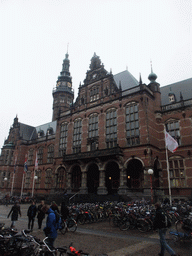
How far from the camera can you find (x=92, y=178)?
30.9m

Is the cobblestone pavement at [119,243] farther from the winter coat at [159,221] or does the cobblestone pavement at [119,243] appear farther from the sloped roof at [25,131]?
the sloped roof at [25,131]

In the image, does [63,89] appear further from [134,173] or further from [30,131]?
[134,173]

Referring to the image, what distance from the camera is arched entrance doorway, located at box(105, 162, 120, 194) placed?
92.8 feet

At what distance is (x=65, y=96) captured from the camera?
198 feet

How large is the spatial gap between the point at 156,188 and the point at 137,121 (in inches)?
349

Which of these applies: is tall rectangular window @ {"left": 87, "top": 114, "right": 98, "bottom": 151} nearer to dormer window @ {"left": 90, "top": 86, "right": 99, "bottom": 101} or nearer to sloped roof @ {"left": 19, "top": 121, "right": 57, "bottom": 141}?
dormer window @ {"left": 90, "top": 86, "right": 99, "bottom": 101}

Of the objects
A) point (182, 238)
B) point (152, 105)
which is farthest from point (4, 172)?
point (182, 238)

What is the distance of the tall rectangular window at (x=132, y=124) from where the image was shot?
2625 centimetres

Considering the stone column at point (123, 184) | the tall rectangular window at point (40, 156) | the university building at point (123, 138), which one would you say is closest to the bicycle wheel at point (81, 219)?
the university building at point (123, 138)

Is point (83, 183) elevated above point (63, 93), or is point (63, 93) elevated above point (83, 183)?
point (63, 93)

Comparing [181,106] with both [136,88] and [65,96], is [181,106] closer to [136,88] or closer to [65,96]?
[136,88]

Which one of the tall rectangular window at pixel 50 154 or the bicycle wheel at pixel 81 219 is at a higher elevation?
the tall rectangular window at pixel 50 154

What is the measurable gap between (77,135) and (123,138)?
920 centimetres

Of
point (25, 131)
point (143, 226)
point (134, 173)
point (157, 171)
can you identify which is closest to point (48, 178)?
point (25, 131)
